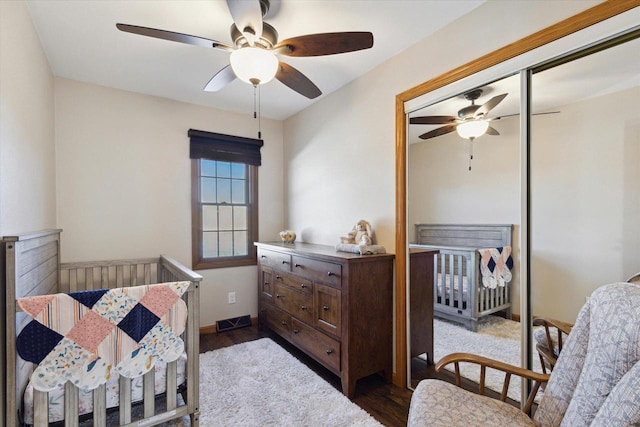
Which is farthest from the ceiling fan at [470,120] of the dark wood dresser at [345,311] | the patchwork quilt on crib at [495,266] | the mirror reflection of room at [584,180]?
the dark wood dresser at [345,311]

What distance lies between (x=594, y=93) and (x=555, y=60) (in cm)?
24

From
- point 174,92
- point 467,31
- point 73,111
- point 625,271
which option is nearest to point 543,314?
point 625,271

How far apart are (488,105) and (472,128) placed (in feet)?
0.52

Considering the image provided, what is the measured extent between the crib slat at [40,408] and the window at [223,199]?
78.3 inches

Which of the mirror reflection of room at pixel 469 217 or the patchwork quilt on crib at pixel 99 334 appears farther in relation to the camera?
the mirror reflection of room at pixel 469 217

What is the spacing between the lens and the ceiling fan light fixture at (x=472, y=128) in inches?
74.7

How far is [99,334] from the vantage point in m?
1.45

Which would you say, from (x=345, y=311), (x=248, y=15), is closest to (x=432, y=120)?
(x=248, y=15)

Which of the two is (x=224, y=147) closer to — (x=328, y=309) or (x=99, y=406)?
(x=328, y=309)

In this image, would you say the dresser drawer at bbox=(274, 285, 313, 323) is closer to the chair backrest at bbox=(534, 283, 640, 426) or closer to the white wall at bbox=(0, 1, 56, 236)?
the chair backrest at bbox=(534, 283, 640, 426)

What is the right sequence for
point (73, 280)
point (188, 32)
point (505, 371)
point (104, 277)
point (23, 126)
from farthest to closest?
1. point (104, 277)
2. point (73, 280)
3. point (188, 32)
4. point (23, 126)
5. point (505, 371)

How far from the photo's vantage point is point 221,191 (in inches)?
142

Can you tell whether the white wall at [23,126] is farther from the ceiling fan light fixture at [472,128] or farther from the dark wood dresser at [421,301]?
the ceiling fan light fixture at [472,128]

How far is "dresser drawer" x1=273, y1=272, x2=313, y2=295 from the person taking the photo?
8.38ft
